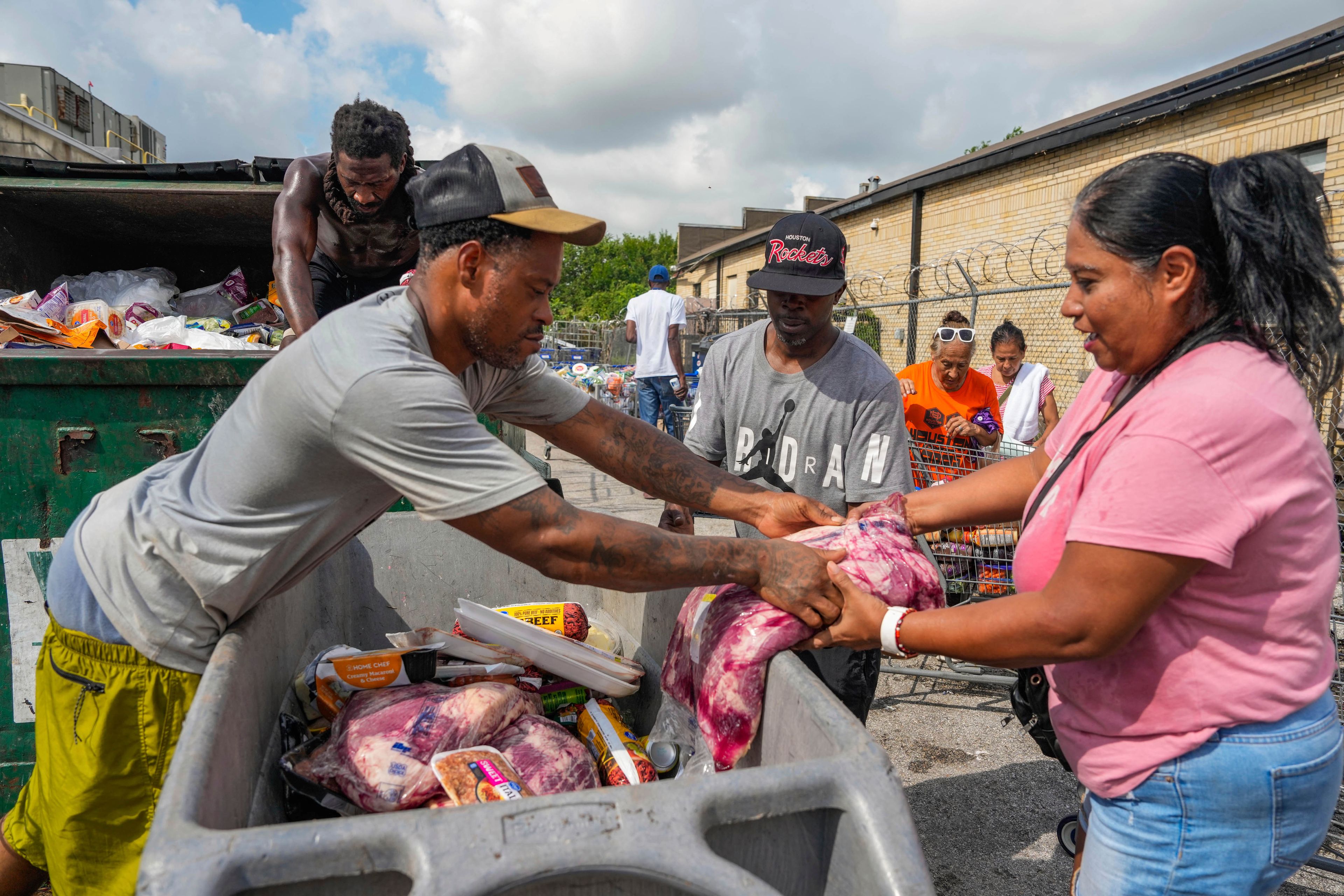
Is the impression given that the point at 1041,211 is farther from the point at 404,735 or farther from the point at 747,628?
the point at 404,735

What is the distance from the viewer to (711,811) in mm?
1261

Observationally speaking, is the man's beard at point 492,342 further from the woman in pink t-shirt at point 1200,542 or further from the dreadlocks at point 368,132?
the dreadlocks at point 368,132

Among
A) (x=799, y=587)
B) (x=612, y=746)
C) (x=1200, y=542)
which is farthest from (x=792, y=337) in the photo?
(x=1200, y=542)

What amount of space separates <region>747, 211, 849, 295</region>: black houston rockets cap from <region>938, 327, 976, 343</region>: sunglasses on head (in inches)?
91.9

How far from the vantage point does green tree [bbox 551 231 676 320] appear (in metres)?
49.9

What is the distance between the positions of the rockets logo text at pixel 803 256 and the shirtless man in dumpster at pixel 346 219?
4.99 feet

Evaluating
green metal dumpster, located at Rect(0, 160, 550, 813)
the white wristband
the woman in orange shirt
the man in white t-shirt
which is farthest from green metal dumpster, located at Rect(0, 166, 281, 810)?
the man in white t-shirt

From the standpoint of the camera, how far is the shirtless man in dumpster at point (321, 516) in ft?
5.41

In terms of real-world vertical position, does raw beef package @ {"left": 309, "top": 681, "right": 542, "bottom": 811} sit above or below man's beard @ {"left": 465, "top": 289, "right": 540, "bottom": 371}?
below

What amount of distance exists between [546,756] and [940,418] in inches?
154

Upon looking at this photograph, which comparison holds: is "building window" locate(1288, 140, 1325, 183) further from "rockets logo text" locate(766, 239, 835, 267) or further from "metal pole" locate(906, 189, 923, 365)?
"rockets logo text" locate(766, 239, 835, 267)

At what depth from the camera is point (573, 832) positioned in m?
1.18

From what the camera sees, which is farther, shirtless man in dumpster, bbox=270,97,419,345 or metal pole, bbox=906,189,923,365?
metal pole, bbox=906,189,923,365

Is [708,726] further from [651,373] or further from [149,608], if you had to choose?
[651,373]
